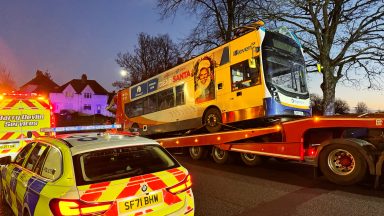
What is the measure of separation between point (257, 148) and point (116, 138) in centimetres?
502

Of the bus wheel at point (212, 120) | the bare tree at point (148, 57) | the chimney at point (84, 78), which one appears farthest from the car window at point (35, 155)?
the chimney at point (84, 78)

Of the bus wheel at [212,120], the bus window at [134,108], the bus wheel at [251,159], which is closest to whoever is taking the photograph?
the bus wheel at [251,159]

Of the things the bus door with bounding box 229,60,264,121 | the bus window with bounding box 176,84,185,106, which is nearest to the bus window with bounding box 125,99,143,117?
the bus window with bounding box 176,84,185,106

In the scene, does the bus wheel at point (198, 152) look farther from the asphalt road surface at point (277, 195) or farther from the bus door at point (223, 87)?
the asphalt road surface at point (277, 195)

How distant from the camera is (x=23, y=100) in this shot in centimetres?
1156

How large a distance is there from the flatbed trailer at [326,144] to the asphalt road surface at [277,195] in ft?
1.33

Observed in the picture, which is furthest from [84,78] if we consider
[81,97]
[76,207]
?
[76,207]

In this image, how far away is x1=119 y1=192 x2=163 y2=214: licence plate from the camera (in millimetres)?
3495

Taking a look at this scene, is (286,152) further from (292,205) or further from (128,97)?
(128,97)

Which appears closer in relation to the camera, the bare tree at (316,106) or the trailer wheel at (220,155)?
the trailer wheel at (220,155)

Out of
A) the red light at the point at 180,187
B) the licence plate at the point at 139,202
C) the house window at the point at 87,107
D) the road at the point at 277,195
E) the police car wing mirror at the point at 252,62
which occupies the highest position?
the house window at the point at 87,107

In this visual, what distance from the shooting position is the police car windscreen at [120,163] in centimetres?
372

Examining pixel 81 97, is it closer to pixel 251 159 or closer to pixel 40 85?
pixel 40 85

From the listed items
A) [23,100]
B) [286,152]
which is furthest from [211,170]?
[23,100]
